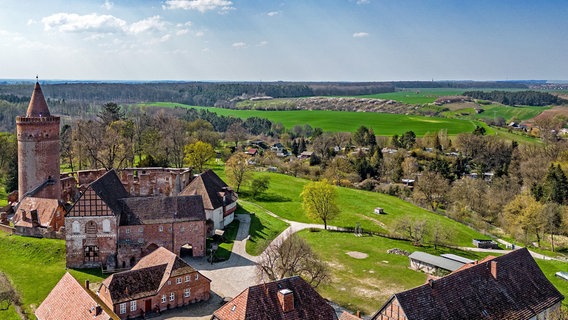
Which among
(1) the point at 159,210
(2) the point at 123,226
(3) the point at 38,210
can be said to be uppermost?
(1) the point at 159,210

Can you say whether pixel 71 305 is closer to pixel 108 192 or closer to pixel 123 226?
pixel 123 226

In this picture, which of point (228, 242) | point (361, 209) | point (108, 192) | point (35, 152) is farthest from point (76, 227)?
point (361, 209)

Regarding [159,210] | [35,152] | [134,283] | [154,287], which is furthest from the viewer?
[35,152]

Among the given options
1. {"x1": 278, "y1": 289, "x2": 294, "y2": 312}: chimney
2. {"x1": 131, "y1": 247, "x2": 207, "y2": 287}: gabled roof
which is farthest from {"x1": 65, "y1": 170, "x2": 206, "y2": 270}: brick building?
{"x1": 278, "y1": 289, "x2": 294, "y2": 312}: chimney

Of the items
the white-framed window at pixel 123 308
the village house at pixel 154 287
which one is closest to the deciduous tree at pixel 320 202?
the village house at pixel 154 287

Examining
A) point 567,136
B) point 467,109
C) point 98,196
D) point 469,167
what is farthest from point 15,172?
point 467,109

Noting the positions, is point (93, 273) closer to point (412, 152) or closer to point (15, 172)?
point (15, 172)
